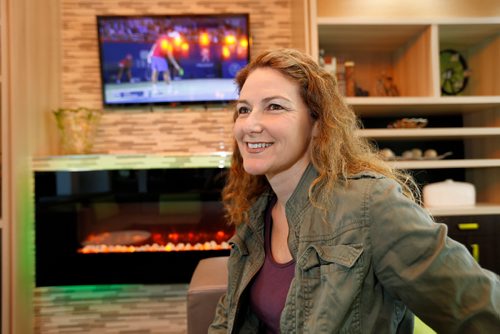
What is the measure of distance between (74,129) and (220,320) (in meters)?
1.96

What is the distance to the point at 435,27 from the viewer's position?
8.11 ft

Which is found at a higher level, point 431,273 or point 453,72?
point 453,72

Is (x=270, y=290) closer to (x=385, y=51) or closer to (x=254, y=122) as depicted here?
(x=254, y=122)

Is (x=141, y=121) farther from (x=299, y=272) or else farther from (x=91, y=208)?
(x=299, y=272)

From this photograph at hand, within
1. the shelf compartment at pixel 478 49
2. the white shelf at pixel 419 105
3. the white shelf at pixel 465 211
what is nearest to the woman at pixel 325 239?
the white shelf at pixel 419 105

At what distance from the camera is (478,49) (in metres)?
2.88

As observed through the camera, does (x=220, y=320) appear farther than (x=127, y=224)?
No

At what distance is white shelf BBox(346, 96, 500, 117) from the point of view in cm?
247

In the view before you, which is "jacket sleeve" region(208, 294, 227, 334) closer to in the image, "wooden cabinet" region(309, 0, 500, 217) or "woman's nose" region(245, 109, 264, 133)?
"woman's nose" region(245, 109, 264, 133)

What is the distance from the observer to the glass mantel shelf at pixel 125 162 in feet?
8.04

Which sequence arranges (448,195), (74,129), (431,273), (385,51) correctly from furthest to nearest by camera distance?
(385,51) < (74,129) < (448,195) < (431,273)

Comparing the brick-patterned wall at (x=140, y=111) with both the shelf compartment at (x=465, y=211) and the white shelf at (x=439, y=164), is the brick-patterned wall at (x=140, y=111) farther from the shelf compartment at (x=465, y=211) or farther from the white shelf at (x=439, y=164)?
the shelf compartment at (x=465, y=211)

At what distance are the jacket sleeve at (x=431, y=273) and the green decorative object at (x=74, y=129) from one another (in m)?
2.34

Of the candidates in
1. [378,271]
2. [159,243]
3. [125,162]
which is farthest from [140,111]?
[378,271]
